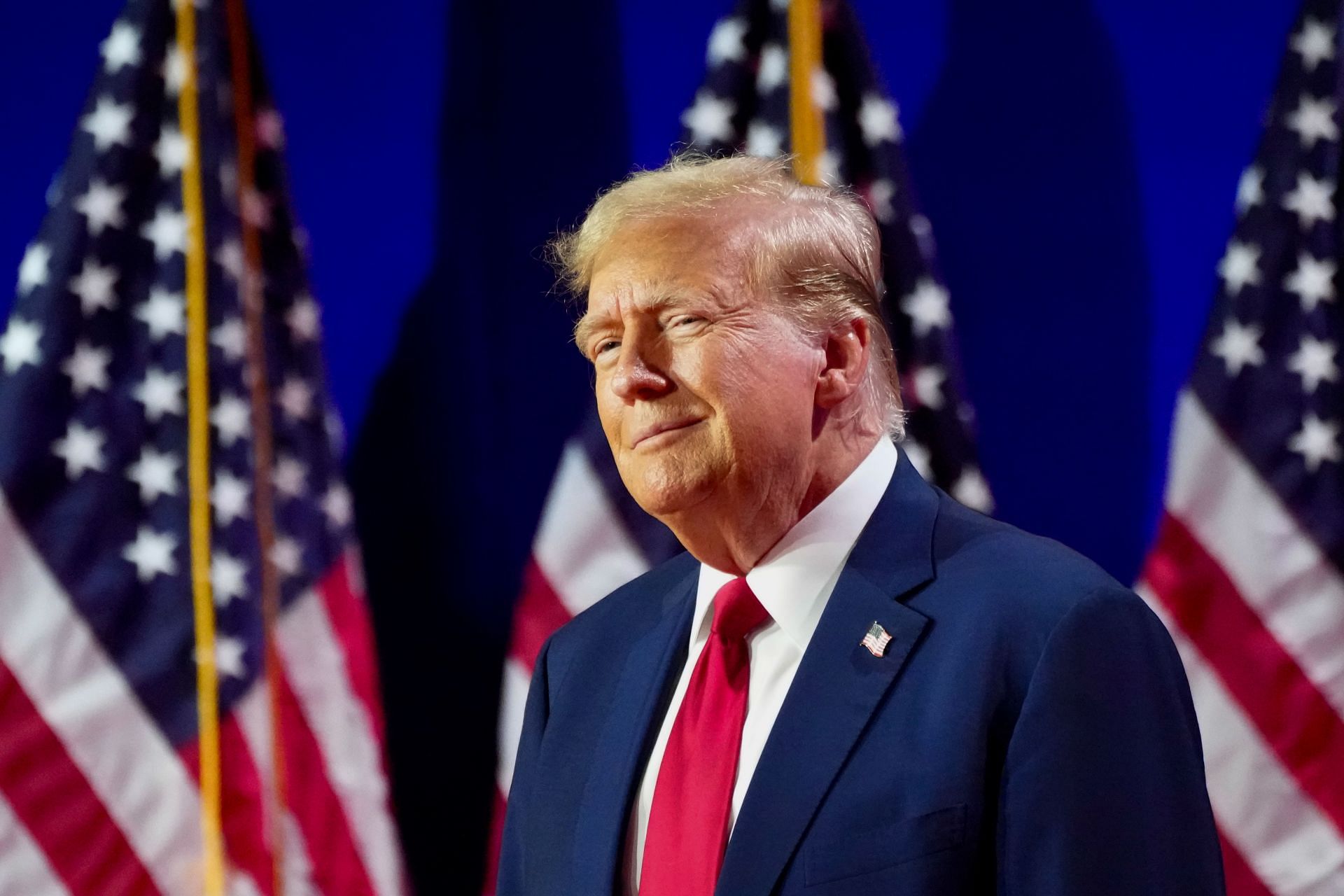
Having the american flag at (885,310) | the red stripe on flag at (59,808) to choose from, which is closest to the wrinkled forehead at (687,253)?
the american flag at (885,310)

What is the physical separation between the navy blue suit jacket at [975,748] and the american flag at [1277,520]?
907mm

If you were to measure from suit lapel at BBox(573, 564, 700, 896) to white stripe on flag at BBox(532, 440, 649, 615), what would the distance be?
0.76 metres

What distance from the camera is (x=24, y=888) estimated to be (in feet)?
7.61

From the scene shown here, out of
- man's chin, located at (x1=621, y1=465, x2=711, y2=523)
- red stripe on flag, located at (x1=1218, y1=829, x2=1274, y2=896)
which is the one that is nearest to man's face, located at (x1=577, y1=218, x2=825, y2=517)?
man's chin, located at (x1=621, y1=465, x2=711, y2=523)

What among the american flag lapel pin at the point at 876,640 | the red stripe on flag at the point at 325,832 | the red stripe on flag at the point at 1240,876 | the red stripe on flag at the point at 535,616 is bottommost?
the red stripe on flag at the point at 1240,876

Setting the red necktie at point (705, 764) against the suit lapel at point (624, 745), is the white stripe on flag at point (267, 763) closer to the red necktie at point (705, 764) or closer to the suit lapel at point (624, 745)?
the suit lapel at point (624, 745)

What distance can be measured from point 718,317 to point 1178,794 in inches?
24.5

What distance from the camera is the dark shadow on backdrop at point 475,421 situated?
2.65 metres

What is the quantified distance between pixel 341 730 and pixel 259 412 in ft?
1.92

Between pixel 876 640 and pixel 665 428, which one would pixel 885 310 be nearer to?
pixel 665 428

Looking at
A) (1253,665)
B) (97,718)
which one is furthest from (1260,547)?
(97,718)

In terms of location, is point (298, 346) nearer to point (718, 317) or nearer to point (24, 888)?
point (24, 888)

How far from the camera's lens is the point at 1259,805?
2143 millimetres

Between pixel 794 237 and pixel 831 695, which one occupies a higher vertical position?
pixel 794 237
